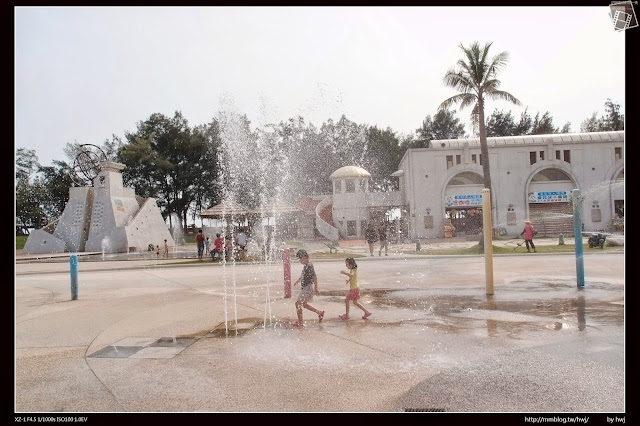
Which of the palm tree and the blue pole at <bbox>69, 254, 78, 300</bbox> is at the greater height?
the palm tree

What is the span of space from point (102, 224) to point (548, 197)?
32252mm

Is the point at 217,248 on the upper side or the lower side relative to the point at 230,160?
lower

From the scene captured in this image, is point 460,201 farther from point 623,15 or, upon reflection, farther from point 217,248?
point 623,15

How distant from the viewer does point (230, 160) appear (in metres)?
47.6

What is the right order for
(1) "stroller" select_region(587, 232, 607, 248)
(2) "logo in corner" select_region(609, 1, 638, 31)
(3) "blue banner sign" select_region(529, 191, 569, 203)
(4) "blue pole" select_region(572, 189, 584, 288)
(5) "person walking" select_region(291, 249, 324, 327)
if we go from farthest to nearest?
1. (3) "blue banner sign" select_region(529, 191, 569, 203)
2. (1) "stroller" select_region(587, 232, 607, 248)
3. (4) "blue pole" select_region(572, 189, 584, 288)
4. (5) "person walking" select_region(291, 249, 324, 327)
5. (2) "logo in corner" select_region(609, 1, 638, 31)

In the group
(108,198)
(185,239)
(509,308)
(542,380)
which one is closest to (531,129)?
(185,239)

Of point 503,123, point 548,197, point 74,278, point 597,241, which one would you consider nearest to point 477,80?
point 597,241

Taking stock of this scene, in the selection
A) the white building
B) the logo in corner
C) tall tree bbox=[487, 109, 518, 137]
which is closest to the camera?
the logo in corner

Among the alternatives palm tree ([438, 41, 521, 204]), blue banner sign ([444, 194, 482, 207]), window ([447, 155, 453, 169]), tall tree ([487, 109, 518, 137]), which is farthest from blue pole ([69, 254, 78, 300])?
tall tree ([487, 109, 518, 137])

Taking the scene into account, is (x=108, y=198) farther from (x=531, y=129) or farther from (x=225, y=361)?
(x=531, y=129)

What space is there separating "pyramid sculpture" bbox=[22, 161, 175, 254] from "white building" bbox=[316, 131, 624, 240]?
45.4 ft

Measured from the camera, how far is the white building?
111 ft

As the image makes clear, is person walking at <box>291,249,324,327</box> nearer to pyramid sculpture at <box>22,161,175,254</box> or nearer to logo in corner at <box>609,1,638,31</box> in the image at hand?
logo in corner at <box>609,1,638,31</box>
